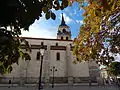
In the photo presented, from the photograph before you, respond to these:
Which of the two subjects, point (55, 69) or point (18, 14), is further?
point (55, 69)

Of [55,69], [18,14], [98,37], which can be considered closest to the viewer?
[18,14]

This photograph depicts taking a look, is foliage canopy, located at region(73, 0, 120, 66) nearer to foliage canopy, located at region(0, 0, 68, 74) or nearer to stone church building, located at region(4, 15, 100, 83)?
foliage canopy, located at region(0, 0, 68, 74)

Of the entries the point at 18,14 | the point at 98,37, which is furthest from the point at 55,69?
the point at 18,14

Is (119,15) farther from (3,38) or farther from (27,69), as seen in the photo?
(27,69)

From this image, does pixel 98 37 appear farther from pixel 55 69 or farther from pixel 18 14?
pixel 55 69

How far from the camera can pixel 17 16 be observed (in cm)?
241

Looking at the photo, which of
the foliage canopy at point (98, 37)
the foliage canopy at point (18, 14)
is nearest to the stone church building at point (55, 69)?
the foliage canopy at point (98, 37)

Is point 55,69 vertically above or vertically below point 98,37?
above

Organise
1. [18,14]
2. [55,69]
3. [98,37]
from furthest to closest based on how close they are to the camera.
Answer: [55,69] → [98,37] → [18,14]

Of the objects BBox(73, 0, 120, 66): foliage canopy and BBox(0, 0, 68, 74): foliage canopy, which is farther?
BBox(73, 0, 120, 66): foliage canopy

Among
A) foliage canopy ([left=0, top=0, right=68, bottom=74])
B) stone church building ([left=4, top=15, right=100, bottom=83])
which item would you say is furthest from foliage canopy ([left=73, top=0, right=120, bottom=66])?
stone church building ([left=4, top=15, right=100, bottom=83])

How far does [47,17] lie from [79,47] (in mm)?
6883

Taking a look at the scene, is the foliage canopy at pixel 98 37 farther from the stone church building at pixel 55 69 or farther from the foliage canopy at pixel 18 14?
the stone church building at pixel 55 69

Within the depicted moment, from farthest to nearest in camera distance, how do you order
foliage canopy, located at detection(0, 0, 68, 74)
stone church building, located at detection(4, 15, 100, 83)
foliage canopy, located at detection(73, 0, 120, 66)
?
stone church building, located at detection(4, 15, 100, 83) → foliage canopy, located at detection(73, 0, 120, 66) → foliage canopy, located at detection(0, 0, 68, 74)
